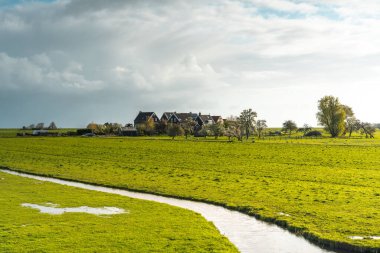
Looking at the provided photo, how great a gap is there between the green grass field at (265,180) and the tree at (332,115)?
101 m

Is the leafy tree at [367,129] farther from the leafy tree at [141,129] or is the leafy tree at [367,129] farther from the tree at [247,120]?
the leafy tree at [141,129]

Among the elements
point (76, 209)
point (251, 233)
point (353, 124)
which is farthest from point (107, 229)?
point (353, 124)

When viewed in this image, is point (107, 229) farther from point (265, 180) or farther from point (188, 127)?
point (188, 127)

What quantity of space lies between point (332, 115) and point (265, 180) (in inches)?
5338

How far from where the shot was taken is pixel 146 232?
79.7 ft

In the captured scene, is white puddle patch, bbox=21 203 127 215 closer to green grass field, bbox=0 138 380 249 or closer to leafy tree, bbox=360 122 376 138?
green grass field, bbox=0 138 380 249

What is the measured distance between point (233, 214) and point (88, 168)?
116 ft

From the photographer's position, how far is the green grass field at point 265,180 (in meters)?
28.6

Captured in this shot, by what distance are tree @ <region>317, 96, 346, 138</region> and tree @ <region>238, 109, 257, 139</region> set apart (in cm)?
3034

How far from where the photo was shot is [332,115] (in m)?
172

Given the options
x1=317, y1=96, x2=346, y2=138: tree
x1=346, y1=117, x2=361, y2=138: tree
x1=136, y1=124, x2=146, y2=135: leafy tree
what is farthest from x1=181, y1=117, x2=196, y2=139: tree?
x1=346, y1=117, x2=361, y2=138: tree

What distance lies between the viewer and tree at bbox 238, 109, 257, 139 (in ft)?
549

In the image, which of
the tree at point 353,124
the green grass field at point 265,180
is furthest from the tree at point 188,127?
the green grass field at point 265,180

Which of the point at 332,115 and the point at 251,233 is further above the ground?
the point at 332,115
